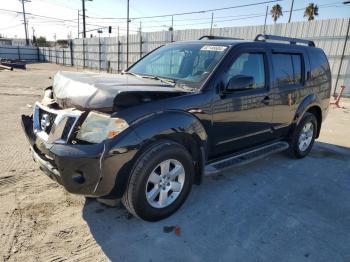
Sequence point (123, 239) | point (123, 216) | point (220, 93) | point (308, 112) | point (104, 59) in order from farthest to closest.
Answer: point (104, 59) < point (308, 112) < point (220, 93) < point (123, 216) < point (123, 239)

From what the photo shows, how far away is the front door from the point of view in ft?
11.8

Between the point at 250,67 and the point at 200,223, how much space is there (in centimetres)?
214

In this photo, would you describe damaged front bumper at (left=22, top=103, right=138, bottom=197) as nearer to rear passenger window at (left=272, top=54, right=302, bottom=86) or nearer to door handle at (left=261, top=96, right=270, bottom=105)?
door handle at (left=261, top=96, right=270, bottom=105)

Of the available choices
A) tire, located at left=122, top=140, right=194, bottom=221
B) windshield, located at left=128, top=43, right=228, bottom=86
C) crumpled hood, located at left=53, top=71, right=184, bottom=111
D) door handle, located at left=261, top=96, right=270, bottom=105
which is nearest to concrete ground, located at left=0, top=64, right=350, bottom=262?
tire, located at left=122, top=140, right=194, bottom=221

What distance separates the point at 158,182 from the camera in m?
3.08

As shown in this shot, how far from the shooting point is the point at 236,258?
8.78ft

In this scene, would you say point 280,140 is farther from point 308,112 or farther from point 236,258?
point 236,258

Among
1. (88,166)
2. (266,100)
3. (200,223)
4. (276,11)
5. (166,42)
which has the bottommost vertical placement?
(200,223)

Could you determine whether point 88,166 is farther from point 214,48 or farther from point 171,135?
point 214,48

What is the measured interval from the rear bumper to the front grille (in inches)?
3.6

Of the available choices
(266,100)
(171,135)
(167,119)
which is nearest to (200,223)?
(171,135)

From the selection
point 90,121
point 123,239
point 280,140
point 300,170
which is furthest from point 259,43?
point 123,239

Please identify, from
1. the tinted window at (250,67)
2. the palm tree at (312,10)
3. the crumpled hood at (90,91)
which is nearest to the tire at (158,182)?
the crumpled hood at (90,91)

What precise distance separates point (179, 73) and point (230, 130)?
96 centimetres
